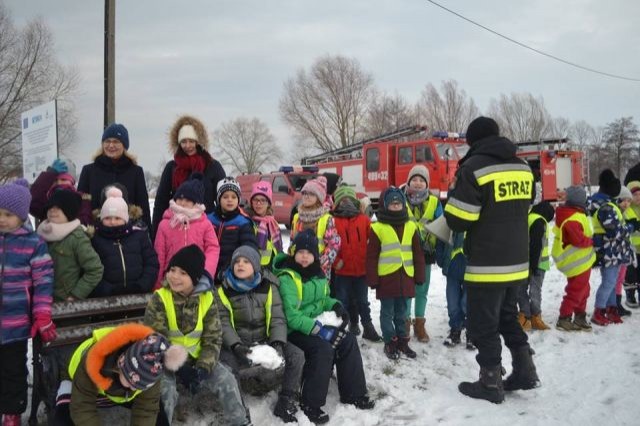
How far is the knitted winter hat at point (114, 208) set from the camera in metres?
3.65

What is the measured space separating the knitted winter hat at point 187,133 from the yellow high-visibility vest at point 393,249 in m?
2.06

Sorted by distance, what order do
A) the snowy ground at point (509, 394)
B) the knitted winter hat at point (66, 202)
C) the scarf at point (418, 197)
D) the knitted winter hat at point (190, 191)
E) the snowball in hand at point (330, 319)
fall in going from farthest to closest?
1. the scarf at point (418, 197)
2. the knitted winter hat at point (190, 191)
3. the snowball in hand at point (330, 319)
4. the snowy ground at point (509, 394)
5. the knitted winter hat at point (66, 202)

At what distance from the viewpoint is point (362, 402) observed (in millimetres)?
3809

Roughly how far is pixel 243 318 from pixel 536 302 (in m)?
3.80

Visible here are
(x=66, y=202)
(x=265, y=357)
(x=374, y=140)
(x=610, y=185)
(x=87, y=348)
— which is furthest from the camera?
(x=374, y=140)

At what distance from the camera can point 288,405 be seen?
355 centimetres

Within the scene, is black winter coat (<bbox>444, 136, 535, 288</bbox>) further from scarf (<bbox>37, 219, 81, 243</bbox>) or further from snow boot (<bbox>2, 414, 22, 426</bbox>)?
snow boot (<bbox>2, 414, 22, 426</bbox>)

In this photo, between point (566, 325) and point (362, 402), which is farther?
point (566, 325)

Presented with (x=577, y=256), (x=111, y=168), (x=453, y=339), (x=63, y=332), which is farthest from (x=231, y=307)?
(x=577, y=256)

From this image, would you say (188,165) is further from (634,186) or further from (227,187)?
(634,186)

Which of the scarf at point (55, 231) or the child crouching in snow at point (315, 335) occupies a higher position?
the scarf at point (55, 231)

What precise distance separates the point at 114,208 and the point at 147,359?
1585 millimetres

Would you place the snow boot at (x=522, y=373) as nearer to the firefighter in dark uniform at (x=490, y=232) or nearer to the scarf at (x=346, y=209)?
the firefighter in dark uniform at (x=490, y=232)

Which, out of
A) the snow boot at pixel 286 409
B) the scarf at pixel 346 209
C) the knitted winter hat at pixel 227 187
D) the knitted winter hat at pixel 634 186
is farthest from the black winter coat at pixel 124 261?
the knitted winter hat at pixel 634 186
